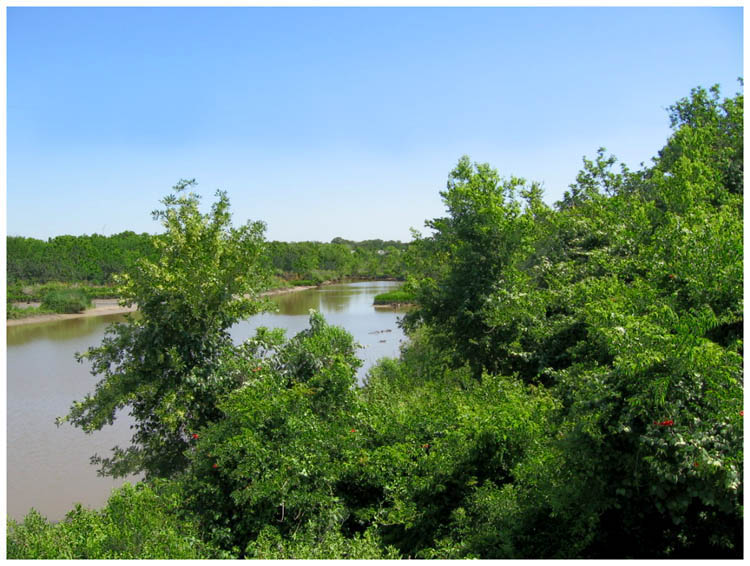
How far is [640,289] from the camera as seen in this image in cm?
736

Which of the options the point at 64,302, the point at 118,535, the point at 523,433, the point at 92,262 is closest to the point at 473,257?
the point at 523,433

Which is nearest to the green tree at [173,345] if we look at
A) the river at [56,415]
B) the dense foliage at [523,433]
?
the dense foliage at [523,433]

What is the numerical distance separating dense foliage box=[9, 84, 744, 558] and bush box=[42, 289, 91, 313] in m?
39.7

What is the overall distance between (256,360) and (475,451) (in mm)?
4025

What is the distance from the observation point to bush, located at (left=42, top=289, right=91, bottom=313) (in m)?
44.6

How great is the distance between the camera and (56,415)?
17719mm

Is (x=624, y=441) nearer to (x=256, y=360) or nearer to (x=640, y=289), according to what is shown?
(x=640, y=289)

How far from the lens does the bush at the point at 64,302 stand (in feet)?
146

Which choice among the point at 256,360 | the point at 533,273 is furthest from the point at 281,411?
the point at 533,273

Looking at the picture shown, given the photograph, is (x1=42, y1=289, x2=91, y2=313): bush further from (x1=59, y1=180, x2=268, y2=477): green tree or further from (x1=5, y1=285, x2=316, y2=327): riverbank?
(x1=59, y1=180, x2=268, y2=477): green tree

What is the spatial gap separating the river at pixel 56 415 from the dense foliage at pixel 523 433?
2.09 m

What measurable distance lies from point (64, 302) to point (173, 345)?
40.3m

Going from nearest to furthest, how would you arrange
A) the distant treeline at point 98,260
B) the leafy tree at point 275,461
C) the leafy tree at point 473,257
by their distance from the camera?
1. the leafy tree at point 275,461
2. the leafy tree at point 473,257
3. the distant treeline at point 98,260

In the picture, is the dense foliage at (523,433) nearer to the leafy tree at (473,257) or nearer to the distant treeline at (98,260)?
the leafy tree at (473,257)
